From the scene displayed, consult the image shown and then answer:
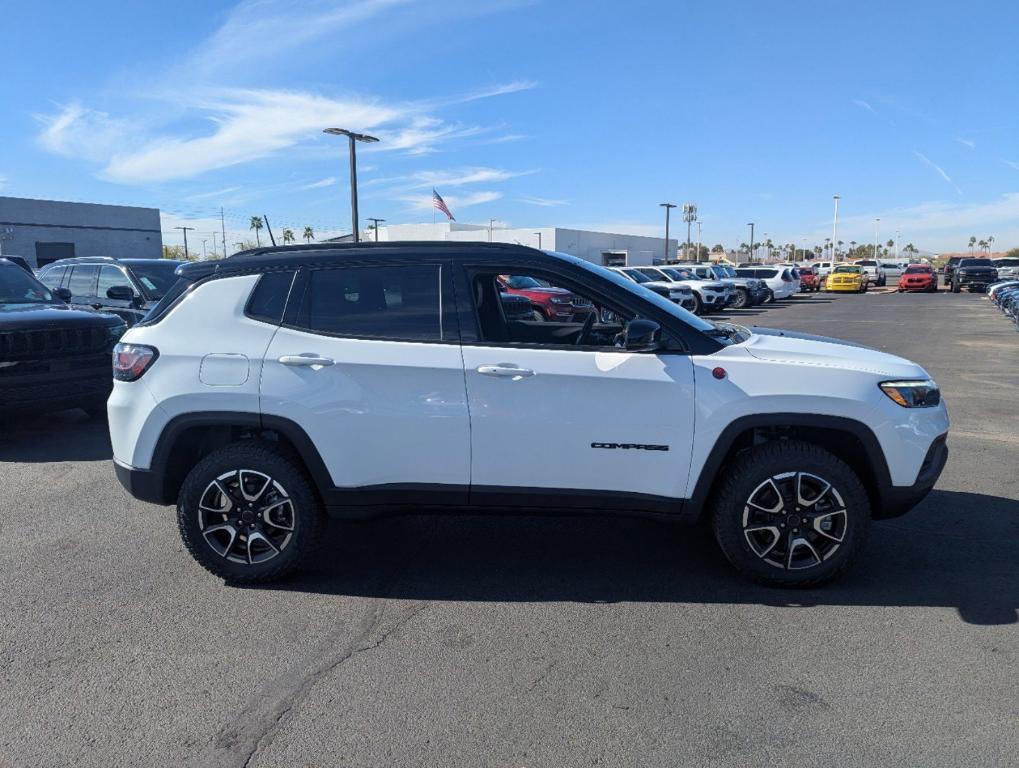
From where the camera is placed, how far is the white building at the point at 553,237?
68062mm

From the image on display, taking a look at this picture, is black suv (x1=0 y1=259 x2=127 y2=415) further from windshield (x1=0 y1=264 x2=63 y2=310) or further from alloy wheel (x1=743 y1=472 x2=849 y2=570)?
alloy wheel (x1=743 y1=472 x2=849 y2=570)

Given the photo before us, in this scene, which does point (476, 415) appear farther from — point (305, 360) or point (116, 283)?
point (116, 283)

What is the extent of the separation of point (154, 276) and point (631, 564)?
903 cm

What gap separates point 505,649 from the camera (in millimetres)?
3457

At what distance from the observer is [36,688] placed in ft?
10.3

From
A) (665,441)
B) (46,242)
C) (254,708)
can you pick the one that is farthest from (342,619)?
(46,242)

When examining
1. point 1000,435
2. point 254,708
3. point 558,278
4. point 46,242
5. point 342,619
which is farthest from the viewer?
point 46,242

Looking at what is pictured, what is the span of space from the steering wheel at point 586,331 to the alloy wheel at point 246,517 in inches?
77.2

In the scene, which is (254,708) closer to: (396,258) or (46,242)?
(396,258)

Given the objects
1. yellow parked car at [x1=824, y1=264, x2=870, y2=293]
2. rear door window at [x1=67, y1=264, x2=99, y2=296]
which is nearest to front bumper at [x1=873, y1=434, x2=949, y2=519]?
rear door window at [x1=67, y1=264, x2=99, y2=296]

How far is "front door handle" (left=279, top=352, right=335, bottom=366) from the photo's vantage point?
3.95 m

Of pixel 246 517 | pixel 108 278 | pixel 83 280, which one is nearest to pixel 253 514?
pixel 246 517

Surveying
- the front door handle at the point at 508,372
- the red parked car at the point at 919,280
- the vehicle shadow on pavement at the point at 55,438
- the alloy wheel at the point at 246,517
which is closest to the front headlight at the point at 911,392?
the front door handle at the point at 508,372

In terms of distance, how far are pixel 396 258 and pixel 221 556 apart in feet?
6.28
